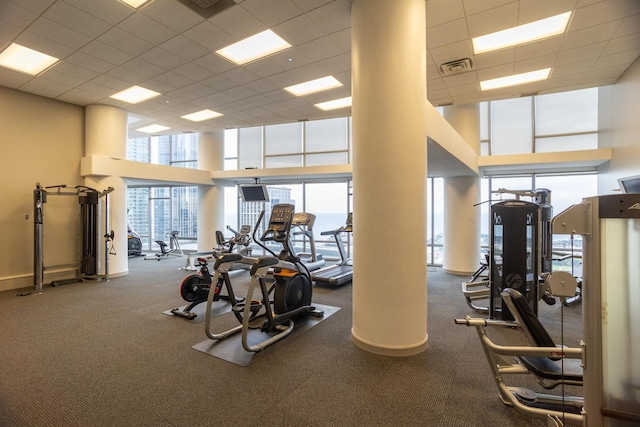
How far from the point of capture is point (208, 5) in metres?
3.52

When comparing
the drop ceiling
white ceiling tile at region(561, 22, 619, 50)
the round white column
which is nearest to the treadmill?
the round white column

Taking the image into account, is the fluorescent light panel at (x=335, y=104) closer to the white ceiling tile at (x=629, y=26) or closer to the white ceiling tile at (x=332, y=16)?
the white ceiling tile at (x=332, y=16)

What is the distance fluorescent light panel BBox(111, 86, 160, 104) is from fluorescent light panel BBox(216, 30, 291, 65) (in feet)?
7.65

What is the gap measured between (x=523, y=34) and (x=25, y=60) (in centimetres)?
716

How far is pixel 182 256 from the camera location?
404 inches

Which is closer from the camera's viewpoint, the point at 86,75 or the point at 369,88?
the point at 369,88

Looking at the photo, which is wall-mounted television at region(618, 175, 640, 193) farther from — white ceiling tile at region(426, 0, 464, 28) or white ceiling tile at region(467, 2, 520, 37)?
white ceiling tile at region(426, 0, 464, 28)

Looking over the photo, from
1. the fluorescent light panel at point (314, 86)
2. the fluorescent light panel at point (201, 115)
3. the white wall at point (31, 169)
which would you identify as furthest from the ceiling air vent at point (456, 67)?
the white wall at point (31, 169)

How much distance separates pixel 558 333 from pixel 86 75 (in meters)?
7.89

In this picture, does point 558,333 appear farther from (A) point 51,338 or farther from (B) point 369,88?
(A) point 51,338

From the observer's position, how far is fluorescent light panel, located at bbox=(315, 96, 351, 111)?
21.8ft

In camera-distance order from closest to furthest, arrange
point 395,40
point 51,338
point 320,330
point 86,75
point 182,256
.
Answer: point 395,40
point 51,338
point 320,330
point 86,75
point 182,256

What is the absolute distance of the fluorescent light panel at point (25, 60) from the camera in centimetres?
455

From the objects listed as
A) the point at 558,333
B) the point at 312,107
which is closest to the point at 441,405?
the point at 558,333
